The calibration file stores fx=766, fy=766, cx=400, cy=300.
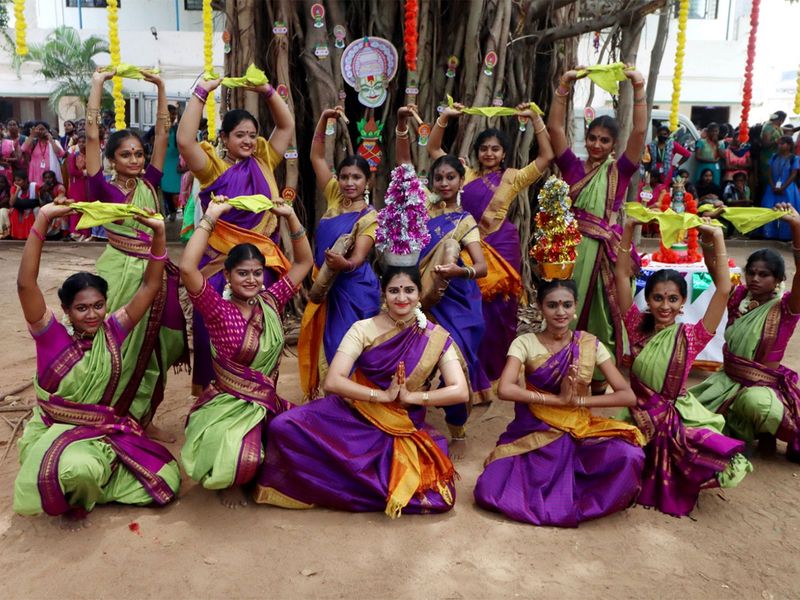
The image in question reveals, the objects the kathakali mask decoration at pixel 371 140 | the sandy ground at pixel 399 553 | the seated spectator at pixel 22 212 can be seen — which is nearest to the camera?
the sandy ground at pixel 399 553

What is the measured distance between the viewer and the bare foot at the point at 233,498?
3.35 metres

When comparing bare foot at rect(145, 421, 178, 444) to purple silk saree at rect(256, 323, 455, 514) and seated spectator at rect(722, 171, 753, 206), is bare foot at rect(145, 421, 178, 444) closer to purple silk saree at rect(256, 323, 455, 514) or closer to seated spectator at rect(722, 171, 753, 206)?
purple silk saree at rect(256, 323, 455, 514)

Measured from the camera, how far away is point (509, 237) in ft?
15.5

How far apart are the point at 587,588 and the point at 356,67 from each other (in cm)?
410

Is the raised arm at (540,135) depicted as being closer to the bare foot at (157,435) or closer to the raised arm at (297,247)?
the raised arm at (297,247)

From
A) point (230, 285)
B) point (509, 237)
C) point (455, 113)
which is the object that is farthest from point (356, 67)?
point (230, 285)

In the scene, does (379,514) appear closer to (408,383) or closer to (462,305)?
(408,383)

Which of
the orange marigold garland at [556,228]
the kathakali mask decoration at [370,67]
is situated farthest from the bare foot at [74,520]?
the kathakali mask decoration at [370,67]

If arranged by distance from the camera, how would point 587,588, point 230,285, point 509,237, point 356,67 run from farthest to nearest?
point 356,67, point 509,237, point 230,285, point 587,588

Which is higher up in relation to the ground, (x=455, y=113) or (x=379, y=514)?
(x=455, y=113)

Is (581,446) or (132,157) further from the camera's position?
(132,157)

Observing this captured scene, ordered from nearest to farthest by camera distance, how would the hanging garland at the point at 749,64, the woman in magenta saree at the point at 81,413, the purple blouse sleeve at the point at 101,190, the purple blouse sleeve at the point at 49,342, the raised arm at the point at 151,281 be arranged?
1. the woman in magenta saree at the point at 81,413
2. the purple blouse sleeve at the point at 49,342
3. the raised arm at the point at 151,281
4. the purple blouse sleeve at the point at 101,190
5. the hanging garland at the point at 749,64

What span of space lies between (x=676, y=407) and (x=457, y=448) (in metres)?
1.14

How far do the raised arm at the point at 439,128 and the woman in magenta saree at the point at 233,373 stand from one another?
1.71 m
